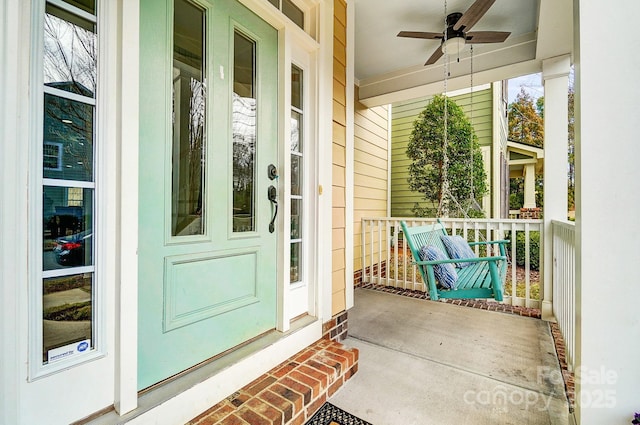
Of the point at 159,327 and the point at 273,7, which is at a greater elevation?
the point at 273,7

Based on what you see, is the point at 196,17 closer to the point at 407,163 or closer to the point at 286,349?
the point at 286,349

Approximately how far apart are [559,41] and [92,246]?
3.90 m

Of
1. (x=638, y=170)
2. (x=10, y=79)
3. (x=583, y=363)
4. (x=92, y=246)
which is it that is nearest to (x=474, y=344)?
(x=583, y=363)

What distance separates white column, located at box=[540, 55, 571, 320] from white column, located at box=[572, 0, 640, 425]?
2134 mm

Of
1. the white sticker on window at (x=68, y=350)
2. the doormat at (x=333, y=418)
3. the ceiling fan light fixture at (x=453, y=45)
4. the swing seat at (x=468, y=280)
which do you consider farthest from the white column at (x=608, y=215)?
the ceiling fan light fixture at (x=453, y=45)

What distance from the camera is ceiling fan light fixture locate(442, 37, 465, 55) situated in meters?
2.89

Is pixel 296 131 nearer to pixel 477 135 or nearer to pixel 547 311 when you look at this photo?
pixel 547 311

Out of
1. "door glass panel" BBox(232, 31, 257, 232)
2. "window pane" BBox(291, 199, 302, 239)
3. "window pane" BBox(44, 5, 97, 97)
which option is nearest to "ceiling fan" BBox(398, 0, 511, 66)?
"door glass panel" BBox(232, 31, 257, 232)

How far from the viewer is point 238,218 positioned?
1.66 meters

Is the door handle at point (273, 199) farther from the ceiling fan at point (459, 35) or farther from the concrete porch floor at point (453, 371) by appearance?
the ceiling fan at point (459, 35)

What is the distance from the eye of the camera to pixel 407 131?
6.50m

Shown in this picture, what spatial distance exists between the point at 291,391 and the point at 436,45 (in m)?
3.89

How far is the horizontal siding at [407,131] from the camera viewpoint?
19.2 feet

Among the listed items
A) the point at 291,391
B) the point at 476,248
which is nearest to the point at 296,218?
the point at 291,391
